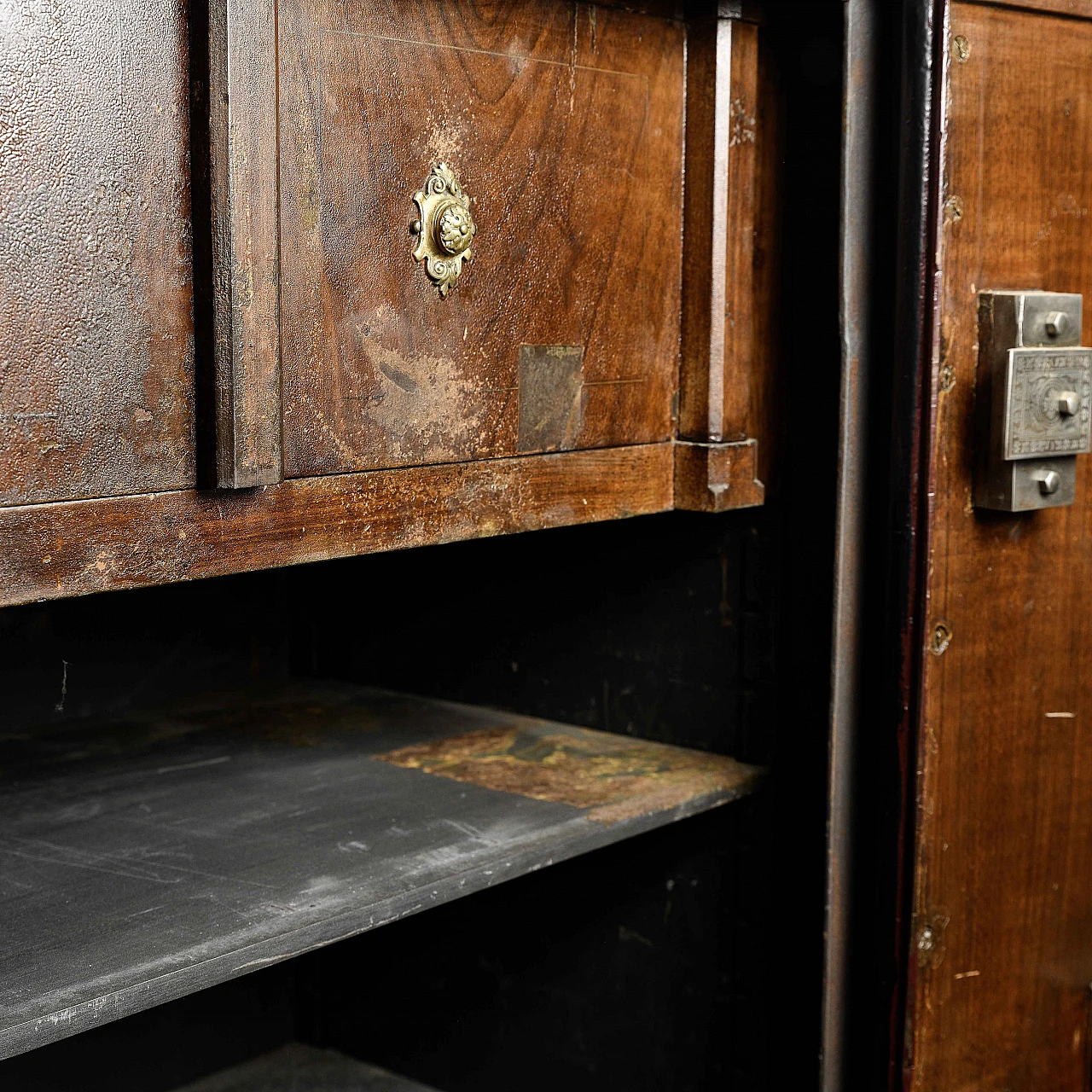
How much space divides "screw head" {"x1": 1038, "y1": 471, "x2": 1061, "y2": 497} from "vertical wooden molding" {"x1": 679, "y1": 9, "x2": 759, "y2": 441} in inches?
10.8

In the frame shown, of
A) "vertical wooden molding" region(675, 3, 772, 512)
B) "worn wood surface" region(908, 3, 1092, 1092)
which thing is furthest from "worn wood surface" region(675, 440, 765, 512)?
"worn wood surface" region(908, 3, 1092, 1092)

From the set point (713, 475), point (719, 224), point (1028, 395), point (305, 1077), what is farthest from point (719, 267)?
point (305, 1077)

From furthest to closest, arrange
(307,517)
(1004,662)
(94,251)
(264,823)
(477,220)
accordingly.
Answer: (1004,662) < (264,823) < (477,220) < (307,517) < (94,251)

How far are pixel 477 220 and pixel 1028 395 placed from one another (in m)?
0.52

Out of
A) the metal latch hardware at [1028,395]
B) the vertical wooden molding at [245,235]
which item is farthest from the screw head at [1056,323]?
the vertical wooden molding at [245,235]

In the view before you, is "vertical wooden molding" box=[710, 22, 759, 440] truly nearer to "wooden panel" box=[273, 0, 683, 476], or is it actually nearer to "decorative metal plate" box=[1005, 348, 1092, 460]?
"wooden panel" box=[273, 0, 683, 476]

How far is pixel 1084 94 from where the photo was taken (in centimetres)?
138

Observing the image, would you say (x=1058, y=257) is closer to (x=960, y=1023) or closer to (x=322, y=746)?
(x=960, y=1023)

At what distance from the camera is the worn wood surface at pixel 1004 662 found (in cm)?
132

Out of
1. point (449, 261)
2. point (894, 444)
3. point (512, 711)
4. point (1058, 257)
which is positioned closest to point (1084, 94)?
point (1058, 257)

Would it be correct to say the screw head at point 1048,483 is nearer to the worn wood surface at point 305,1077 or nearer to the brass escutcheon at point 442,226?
the brass escutcheon at point 442,226

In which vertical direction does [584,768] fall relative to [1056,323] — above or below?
below

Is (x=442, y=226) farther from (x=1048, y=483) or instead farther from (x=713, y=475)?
(x=1048, y=483)

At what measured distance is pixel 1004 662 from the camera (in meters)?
1.39
